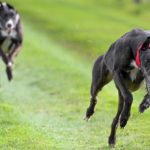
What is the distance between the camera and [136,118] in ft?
40.9

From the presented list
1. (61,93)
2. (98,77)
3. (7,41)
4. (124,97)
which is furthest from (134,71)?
(7,41)

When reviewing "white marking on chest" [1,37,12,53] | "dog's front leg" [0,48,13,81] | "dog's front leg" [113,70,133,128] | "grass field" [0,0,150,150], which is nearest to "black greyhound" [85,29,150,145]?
"dog's front leg" [113,70,133,128]

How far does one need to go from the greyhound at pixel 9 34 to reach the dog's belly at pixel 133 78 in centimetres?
747

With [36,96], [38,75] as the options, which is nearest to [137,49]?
[36,96]

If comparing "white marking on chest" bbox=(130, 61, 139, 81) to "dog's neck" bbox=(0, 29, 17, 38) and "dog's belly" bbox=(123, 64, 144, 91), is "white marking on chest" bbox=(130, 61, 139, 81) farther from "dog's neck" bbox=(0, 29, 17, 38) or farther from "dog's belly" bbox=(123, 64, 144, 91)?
"dog's neck" bbox=(0, 29, 17, 38)

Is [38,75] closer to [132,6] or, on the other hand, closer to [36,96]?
[36,96]

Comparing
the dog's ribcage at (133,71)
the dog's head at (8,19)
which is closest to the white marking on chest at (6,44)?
the dog's head at (8,19)

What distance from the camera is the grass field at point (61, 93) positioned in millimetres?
10547

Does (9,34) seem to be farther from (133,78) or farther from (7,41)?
(133,78)

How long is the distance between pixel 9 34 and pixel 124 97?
822 cm

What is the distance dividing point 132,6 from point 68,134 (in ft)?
122

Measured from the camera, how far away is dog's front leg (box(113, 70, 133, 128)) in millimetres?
9066

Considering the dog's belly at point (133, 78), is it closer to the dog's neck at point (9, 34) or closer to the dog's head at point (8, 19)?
the dog's head at point (8, 19)

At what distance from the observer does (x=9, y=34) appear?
55.2ft
